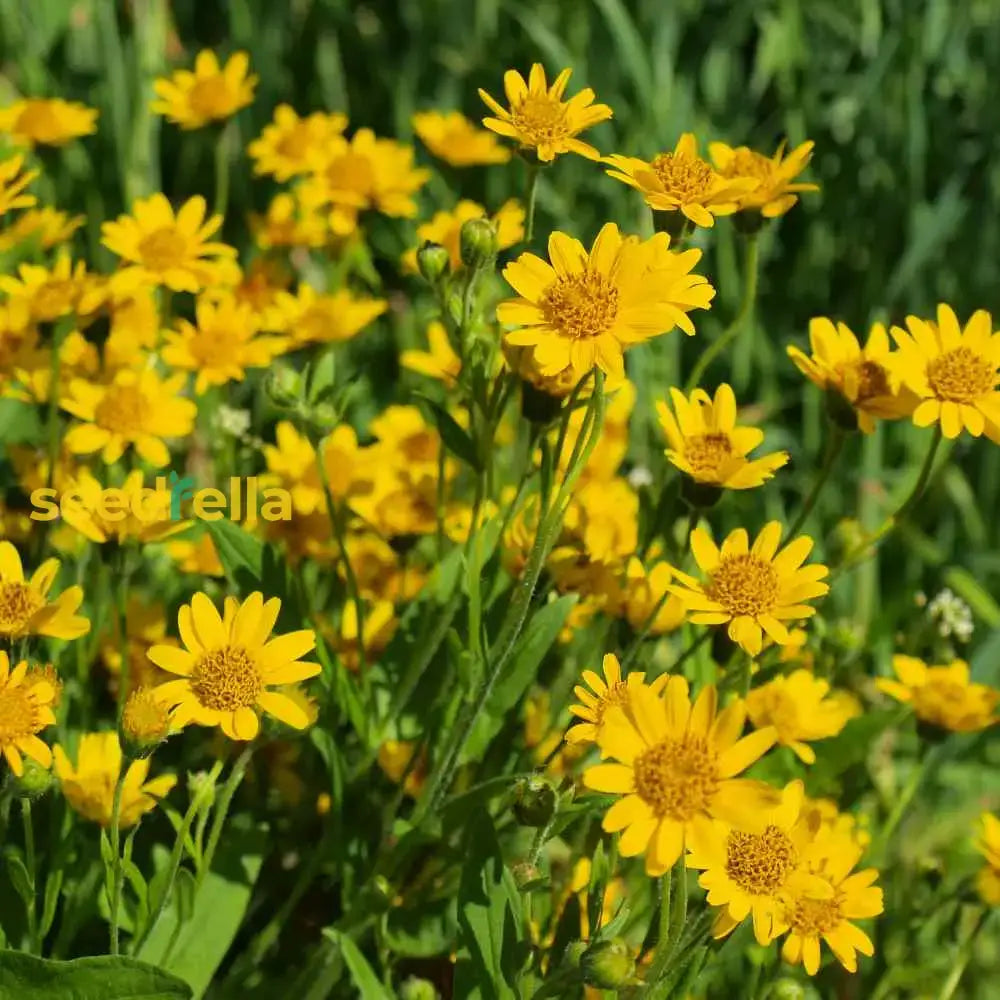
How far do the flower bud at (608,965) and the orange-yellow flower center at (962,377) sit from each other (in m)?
0.60

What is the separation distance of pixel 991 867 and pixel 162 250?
1.14 m

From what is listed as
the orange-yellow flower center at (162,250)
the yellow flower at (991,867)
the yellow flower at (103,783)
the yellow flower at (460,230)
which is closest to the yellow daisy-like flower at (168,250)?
the orange-yellow flower center at (162,250)

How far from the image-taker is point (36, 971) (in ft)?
3.52

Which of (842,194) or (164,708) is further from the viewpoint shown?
(842,194)

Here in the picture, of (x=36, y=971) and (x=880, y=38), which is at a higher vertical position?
(x=880, y=38)

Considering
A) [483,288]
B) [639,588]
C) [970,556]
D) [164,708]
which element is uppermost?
[483,288]

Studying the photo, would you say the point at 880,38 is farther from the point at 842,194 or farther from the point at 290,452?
the point at 290,452

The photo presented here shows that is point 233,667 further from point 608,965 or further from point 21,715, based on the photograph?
point 608,965

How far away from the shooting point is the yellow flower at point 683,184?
44.9 inches

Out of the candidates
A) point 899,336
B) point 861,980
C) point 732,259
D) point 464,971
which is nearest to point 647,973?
point 464,971

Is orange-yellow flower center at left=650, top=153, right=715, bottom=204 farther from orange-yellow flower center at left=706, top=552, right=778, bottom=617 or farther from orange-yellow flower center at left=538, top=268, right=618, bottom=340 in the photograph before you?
orange-yellow flower center at left=706, top=552, right=778, bottom=617

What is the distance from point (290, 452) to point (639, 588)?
53cm

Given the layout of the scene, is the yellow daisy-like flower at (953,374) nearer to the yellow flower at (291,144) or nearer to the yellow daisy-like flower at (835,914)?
the yellow daisy-like flower at (835,914)

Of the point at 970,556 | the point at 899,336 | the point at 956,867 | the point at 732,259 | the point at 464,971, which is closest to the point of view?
the point at 464,971
